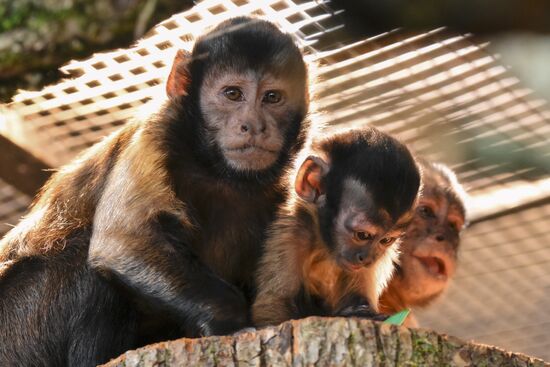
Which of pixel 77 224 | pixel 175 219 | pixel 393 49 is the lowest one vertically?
pixel 77 224

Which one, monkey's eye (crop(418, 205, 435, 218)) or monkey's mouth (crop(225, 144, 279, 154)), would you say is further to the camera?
monkey's eye (crop(418, 205, 435, 218))

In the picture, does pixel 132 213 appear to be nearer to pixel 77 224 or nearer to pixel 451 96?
pixel 77 224

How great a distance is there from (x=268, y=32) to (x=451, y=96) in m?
2.21

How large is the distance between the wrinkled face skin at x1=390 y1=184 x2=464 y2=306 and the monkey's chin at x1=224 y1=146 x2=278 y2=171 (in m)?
1.40

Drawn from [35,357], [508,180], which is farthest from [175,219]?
[508,180]

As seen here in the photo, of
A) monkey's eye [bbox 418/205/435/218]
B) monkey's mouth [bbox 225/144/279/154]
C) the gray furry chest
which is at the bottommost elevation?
monkey's eye [bbox 418/205/435/218]

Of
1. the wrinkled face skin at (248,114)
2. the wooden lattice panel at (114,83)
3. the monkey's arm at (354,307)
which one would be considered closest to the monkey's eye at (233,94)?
the wrinkled face skin at (248,114)

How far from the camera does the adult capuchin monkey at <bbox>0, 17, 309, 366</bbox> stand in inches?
219

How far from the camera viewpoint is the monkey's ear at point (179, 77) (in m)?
5.99

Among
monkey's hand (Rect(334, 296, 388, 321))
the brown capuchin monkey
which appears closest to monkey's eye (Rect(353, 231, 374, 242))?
monkey's hand (Rect(334, 296, 388, 321))

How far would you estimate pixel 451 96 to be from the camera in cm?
758

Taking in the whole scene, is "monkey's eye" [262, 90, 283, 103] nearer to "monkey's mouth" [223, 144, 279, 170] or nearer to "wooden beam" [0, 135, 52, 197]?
"monkey's mouth" [223, 144, 279, 170]

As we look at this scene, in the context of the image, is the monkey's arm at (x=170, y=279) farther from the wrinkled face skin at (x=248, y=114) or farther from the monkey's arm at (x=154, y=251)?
the wrinkled face skin at (x=248, y=114)

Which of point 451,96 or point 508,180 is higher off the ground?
point 451,96
